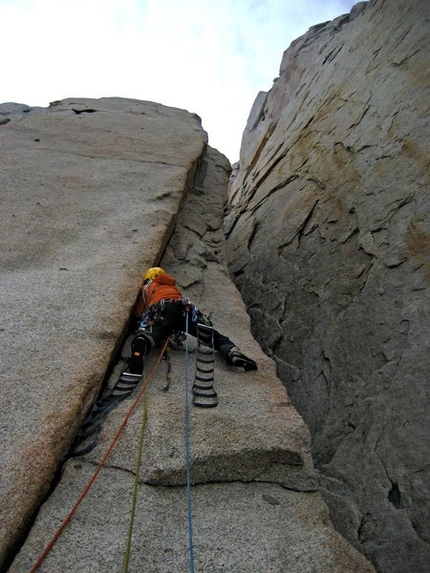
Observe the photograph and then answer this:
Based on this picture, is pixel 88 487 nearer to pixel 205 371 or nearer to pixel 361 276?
pixel 205 371

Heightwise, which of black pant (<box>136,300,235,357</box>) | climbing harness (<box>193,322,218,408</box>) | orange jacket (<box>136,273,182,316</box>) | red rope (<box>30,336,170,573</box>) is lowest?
red rope (<box>30,336,170,573</box>)

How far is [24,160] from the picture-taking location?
21.1 feet

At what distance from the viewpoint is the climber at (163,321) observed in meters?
Result: 3.42

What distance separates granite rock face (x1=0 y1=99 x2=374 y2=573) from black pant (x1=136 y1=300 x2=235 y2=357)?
0.63ft

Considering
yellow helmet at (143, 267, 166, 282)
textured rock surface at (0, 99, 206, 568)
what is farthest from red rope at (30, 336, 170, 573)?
yellow helmet at (143, 267, 166, 282)

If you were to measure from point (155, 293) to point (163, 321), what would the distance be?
0.36m

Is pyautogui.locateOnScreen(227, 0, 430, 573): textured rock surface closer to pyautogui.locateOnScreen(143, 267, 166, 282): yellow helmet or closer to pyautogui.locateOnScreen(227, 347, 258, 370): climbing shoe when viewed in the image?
pyautogui.locateOnScreen(227, 347, 258, 370): climbing shoe

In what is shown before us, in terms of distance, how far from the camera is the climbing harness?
298 cm

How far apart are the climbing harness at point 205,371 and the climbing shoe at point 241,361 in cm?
16

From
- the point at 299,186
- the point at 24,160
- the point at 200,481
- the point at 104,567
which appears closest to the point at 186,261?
the point at 299,186

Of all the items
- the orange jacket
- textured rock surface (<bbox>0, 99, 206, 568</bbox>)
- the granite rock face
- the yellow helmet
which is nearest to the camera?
the granite rock face

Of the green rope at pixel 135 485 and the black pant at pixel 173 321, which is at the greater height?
the black pant at pixel 173 321

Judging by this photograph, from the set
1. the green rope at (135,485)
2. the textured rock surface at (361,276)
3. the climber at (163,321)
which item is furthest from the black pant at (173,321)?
the textured rock surface at (361,276)

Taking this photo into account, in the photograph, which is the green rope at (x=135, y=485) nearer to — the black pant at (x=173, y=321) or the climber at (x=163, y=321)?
the climber at (x=163, y=321)
